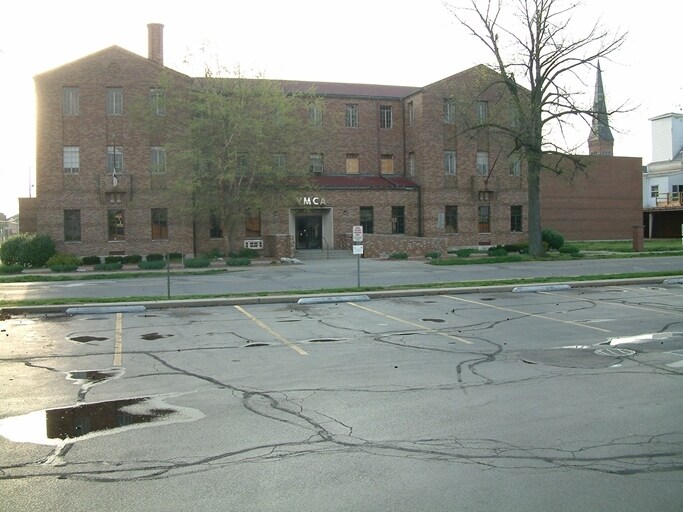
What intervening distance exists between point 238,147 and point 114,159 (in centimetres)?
878

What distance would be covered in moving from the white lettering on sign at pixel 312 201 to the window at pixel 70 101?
1497cm

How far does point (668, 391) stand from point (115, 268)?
31.4 metres

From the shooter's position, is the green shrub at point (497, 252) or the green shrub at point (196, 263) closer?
the green shrub at point (196, 263)

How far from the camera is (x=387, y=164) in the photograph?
164 feet

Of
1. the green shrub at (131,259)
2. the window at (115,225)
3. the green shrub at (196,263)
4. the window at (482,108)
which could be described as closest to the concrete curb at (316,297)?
the green shrub at (196,263)

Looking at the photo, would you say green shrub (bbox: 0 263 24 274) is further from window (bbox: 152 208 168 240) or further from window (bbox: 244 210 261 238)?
window (bbox: 244 210 261 238)

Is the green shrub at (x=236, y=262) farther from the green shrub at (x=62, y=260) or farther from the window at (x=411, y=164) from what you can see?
the window at (x=411, y=164)

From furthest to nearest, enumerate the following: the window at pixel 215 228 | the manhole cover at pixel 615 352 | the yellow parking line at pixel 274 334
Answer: the window at pixel 215 228 < the yellow parking line at pixel 274 334 < the manhole cover at pixel 615 352

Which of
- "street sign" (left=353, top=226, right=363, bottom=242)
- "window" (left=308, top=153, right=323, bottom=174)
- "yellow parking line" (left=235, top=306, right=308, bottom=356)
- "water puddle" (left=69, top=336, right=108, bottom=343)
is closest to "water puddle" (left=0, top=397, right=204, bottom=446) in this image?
"yellow parking line" (left=235, top=306, right=308, bottom=356)

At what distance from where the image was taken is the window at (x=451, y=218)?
4800 cm

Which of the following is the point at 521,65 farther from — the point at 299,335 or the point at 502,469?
the point at 502,469

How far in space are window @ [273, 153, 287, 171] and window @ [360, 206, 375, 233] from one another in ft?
26.2

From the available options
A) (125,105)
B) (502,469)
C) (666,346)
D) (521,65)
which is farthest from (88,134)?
(502,469)

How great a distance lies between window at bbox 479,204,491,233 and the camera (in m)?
48.8
